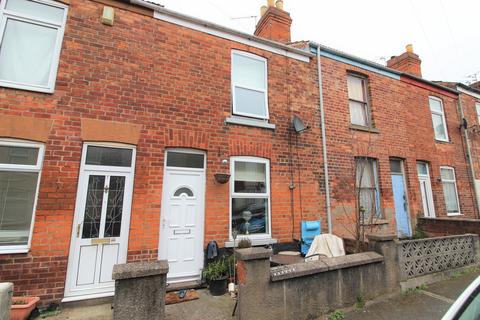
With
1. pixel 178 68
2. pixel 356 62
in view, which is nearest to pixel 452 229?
pixel 356 62

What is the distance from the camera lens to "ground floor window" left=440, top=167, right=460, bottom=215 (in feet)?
32.8

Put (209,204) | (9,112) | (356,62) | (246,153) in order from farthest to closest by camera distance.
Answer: (356,62)
(246,153)
(209,204)
(9,112)

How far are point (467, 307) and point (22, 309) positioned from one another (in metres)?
5.28

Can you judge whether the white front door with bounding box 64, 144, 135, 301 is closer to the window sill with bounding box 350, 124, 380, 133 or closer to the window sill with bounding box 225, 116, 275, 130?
the window sill with bounding box 225, 116, 275, 130

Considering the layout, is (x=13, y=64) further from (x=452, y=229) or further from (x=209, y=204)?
(x=452, y=229)

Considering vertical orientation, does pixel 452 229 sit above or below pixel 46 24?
below

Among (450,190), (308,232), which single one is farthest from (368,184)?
(450,190)

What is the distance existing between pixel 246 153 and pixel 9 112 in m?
4.61

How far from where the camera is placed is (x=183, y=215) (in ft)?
17.7

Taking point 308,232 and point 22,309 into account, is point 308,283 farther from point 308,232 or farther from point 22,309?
point 22,309

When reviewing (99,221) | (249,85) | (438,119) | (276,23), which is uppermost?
(276,23)

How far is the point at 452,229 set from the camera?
8.00m

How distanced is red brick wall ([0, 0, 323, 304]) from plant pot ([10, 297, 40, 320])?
0.85 feet

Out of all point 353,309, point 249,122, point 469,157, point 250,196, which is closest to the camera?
point 353,309
